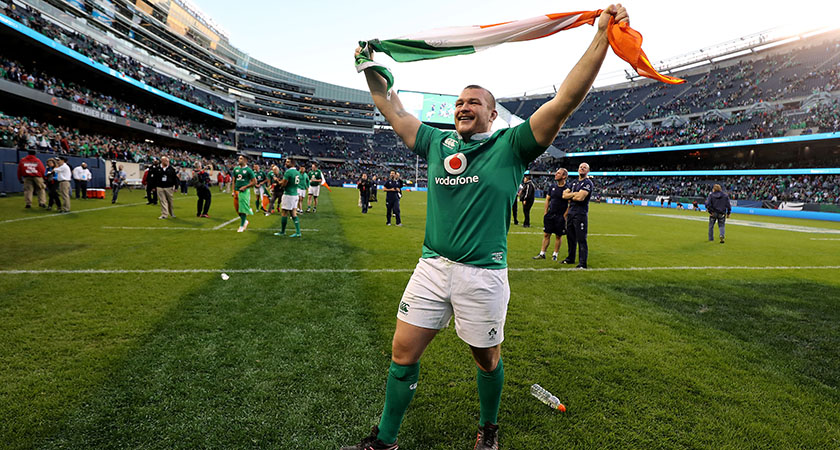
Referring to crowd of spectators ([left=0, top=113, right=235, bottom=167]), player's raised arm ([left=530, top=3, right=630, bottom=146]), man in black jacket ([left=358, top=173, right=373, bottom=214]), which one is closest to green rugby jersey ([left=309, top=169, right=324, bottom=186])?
man in black jacket ([left=358, top=173, right=373, bottom=214])

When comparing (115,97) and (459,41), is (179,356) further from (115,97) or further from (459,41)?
(115,97)

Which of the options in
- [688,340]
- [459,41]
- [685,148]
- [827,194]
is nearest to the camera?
[459,41]

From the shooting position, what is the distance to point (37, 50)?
30.6 meters

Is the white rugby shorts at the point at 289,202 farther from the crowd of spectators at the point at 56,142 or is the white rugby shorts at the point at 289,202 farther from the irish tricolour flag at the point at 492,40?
the crowd of spectators at the point at 56,142

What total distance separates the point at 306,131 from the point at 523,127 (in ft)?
312

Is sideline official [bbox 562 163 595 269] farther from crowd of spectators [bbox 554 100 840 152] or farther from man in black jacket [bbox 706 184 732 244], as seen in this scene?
crowd of spectators [bbox 554 100 840 152]

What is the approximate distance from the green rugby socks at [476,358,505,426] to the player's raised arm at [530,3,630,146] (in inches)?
55.9

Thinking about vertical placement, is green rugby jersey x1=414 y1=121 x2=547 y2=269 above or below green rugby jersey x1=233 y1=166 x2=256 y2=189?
below

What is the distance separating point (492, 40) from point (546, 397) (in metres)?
2.70

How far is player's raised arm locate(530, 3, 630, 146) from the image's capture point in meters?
1.75

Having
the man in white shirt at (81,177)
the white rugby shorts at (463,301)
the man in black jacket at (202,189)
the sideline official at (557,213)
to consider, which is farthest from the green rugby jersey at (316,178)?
the white rugby shorts at (463,301)

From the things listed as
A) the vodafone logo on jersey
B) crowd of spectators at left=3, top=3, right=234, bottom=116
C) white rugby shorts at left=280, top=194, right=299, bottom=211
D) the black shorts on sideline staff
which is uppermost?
crowd of spectators at left=3, top=3, right=234, bottom=116

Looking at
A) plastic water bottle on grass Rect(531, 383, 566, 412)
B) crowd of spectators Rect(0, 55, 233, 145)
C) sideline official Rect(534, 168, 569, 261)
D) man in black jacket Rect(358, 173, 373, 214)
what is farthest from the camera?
crowd of spectators Rect(0, 55, 233, 145)

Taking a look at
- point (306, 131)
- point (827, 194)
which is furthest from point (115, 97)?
point (827, 194)
